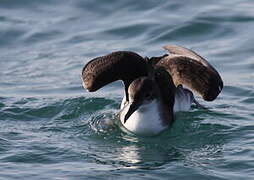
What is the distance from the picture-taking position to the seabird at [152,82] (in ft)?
40.5

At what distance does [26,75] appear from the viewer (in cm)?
1659

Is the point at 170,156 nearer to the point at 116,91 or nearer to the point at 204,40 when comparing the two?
the point at 116,91

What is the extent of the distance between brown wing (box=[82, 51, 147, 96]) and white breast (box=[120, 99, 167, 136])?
0.52m

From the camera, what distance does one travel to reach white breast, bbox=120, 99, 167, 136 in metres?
12.5

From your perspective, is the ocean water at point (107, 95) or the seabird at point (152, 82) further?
the seabird at point (152, 82)

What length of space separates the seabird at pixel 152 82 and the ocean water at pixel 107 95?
0.67 ft

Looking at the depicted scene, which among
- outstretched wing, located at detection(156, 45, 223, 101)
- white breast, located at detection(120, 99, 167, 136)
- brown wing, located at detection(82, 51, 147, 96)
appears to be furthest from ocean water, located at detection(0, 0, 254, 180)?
brown wing, located at detection(82, 51, 147, 96)

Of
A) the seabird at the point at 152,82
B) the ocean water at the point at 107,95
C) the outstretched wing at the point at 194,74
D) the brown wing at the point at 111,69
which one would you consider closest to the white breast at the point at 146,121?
the seabird at the point at 152,82

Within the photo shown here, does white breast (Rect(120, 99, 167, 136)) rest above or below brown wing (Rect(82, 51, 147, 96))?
below

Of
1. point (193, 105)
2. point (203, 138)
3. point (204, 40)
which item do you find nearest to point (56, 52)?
point (204, 40)

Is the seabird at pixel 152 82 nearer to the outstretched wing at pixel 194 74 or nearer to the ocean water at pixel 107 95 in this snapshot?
the outstretched wing at pixel 194 74

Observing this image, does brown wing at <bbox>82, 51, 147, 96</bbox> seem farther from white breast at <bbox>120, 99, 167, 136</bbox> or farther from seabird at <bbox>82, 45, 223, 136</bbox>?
white breast at <bbox>120, 99, 167, 136</bbox>

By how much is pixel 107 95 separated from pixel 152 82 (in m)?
2.77

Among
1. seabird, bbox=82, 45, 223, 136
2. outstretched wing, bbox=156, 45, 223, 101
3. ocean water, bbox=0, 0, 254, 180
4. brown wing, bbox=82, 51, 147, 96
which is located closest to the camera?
ocean water, bbox=0, 0, 254, 180
